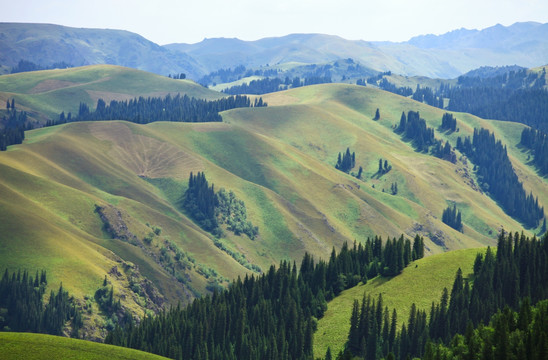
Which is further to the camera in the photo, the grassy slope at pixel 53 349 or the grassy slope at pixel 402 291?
the grassy slope at pixel 402 291

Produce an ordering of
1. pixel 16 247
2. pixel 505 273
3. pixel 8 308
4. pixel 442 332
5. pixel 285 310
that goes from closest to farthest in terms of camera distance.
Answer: pixel 442 332
pixel 505 273
pixel 285 310
pixel 8 308
pixel 16 247

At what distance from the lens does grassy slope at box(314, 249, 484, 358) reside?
15138 centimetres

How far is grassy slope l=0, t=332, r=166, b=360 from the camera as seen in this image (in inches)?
4168

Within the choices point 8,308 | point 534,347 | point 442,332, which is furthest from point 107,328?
point 534,347

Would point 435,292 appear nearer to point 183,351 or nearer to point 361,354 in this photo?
point 361,354

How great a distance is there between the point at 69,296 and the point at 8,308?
15551 millimetres

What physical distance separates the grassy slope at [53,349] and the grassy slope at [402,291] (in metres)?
45.4

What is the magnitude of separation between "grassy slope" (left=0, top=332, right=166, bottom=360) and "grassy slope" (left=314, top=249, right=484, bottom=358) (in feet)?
149

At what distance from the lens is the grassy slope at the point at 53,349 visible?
105875 millimetres

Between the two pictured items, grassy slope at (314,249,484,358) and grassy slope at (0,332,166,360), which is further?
grassy slope at (314,249,484,358)

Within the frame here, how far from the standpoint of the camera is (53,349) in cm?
11094

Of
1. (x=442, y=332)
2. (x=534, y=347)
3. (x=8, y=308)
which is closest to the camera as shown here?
(x=534, y=347)

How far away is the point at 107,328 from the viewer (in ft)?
624

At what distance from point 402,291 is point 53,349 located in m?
82.2
